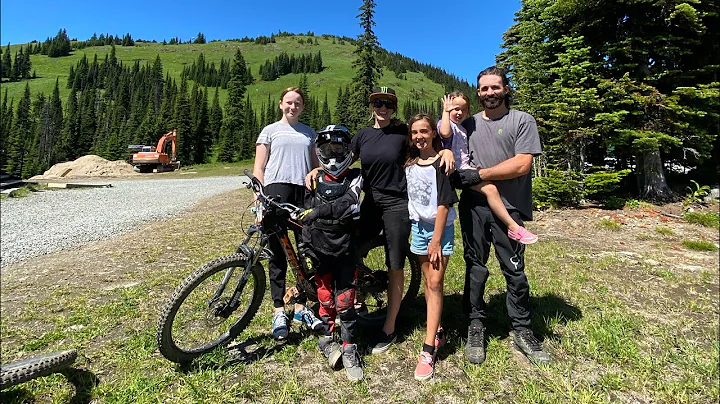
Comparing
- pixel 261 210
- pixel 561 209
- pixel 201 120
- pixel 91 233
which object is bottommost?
pixel 91 233

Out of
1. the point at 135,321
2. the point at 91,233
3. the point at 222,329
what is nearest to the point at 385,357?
the point at 222,329

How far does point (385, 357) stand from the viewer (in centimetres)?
335

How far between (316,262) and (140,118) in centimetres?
10118

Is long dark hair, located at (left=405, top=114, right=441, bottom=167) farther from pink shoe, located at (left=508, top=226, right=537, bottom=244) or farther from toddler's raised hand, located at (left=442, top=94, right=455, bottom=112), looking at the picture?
pink shoe, located at (left=508, top=226, right=537, bottom=244)

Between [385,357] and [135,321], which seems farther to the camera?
[135,321]

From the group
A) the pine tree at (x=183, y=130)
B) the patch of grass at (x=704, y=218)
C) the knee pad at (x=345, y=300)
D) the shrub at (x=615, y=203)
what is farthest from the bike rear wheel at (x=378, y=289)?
the pine tree at (x=183, y=130)

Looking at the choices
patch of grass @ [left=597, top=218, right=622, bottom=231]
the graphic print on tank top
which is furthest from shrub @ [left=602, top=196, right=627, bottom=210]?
the graphic print on tank top

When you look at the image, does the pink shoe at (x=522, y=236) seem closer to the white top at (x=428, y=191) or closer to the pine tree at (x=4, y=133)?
the white top at (x=428, y=191)

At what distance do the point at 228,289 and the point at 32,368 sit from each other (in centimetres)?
142

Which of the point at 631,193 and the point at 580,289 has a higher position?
the point at 631,193

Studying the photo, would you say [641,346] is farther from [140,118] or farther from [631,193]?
[140,118]

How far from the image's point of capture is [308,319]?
11.8 ft

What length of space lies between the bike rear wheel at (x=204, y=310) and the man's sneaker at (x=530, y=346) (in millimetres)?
2663

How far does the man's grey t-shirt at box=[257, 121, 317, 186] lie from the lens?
3.60 meters
